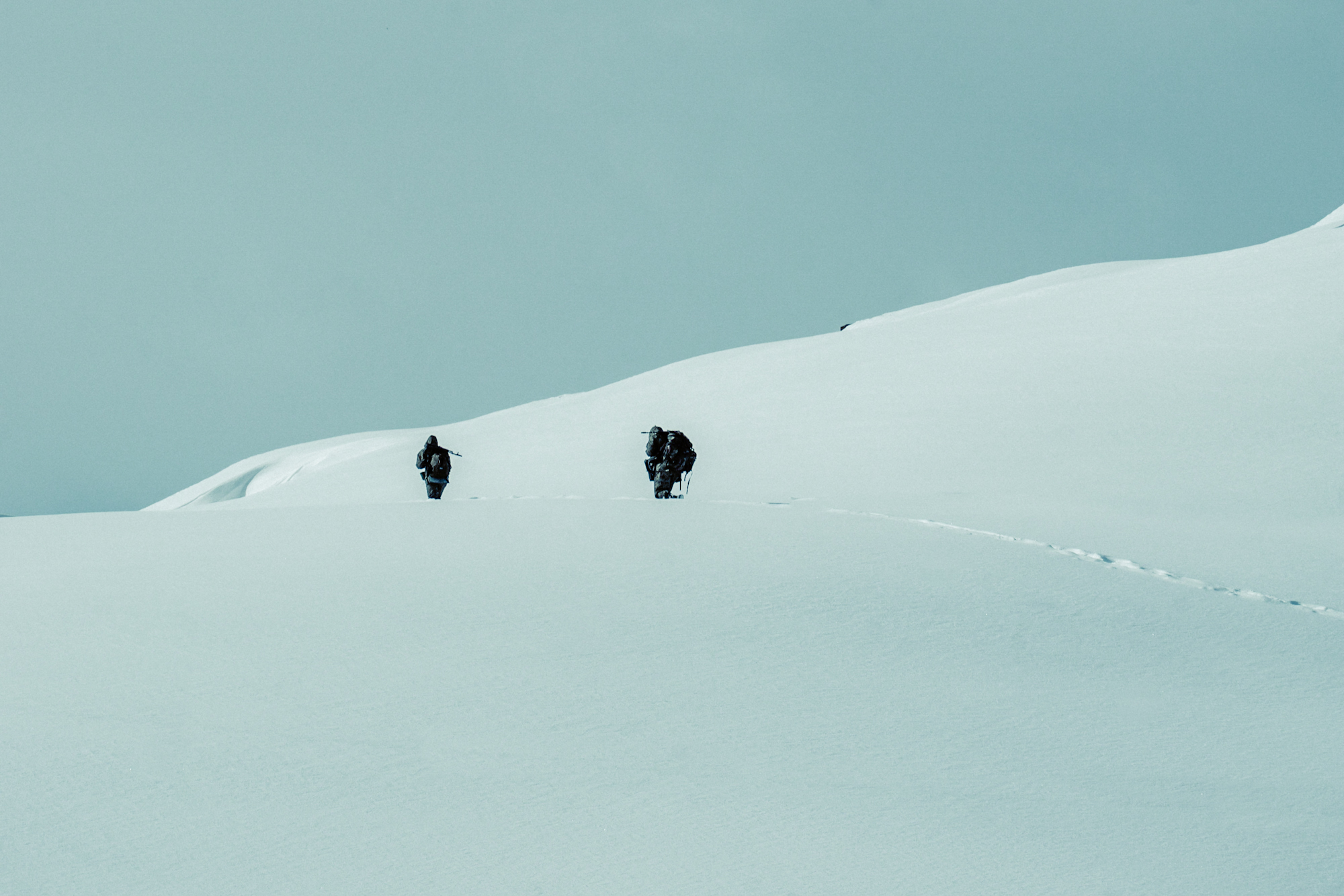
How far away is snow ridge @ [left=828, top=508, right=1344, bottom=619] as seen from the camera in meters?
7.65

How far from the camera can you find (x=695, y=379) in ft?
82.9

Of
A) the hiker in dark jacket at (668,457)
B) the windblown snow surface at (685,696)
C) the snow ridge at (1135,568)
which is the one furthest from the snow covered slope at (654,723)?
the hiker in dark jacket at (668,457)

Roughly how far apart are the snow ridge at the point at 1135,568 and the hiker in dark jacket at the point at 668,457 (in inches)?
82.2

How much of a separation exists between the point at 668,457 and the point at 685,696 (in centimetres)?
629

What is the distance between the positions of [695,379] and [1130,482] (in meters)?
12.9

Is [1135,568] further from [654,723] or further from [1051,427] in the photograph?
[1051,427]

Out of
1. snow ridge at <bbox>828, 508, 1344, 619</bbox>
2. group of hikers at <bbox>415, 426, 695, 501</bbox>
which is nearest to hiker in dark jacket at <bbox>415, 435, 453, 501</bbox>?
group of hikers at <bbox>415, 426, 695, 501</bbox>

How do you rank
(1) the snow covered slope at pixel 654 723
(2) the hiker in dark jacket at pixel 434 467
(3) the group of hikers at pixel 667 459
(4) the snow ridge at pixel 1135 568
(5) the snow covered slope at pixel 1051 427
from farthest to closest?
(2) the hiker in dark jacket at pixel 434 467 → (3) the group of hikers at pixel 667 459 → (5) the snow covered slope at pixel 1051 427 → (4) the snow ridge at pixel 1135 568 → (1) the snow covered slope at pixel 654 723

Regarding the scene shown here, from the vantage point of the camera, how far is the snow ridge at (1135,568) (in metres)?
7.65

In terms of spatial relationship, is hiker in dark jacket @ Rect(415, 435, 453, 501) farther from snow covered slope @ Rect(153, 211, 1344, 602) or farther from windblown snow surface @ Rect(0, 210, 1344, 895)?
snow covered slope @ Rect(153, 211, 1344, 602)

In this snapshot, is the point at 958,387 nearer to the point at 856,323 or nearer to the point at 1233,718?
the point at 1233,718

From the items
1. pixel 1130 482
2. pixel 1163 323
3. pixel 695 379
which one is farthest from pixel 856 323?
pixel 1130 482

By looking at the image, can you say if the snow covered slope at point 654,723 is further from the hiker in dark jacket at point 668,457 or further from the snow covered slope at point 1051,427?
the hiker in dark jacket at point 668,457

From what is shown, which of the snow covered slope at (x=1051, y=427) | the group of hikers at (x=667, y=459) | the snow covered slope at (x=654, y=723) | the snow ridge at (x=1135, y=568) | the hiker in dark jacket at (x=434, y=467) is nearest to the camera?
the snow covered slope at (x=654, y=723)
